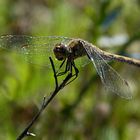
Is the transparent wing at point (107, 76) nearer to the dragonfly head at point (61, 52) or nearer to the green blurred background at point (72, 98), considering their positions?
the dragonfly head at point (61, 52)

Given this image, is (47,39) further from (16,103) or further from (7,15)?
(7,15)

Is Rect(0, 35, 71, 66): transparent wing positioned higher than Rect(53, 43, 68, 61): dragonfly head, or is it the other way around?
Rect(0, 35, 71, 66): transparent wing

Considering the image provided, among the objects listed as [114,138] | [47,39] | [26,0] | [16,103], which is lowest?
[114,138]

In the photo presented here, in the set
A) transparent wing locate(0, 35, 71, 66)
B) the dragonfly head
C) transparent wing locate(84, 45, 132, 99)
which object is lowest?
transparent wing locate(84, 45, 132, 99)

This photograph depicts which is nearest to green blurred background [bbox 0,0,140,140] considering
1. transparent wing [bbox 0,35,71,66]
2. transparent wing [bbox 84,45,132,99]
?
transparent wing [bbox 0,35,71,66]

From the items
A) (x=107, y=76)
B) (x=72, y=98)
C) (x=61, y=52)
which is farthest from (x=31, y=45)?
(x=72, y=98)

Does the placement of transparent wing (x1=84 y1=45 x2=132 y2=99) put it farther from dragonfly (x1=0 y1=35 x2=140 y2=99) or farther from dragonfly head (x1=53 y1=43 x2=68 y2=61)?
dragonfly head (x1=53 y1=43 x2=68 y2=61)

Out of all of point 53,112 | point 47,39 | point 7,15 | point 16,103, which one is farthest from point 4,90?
point 7,15
